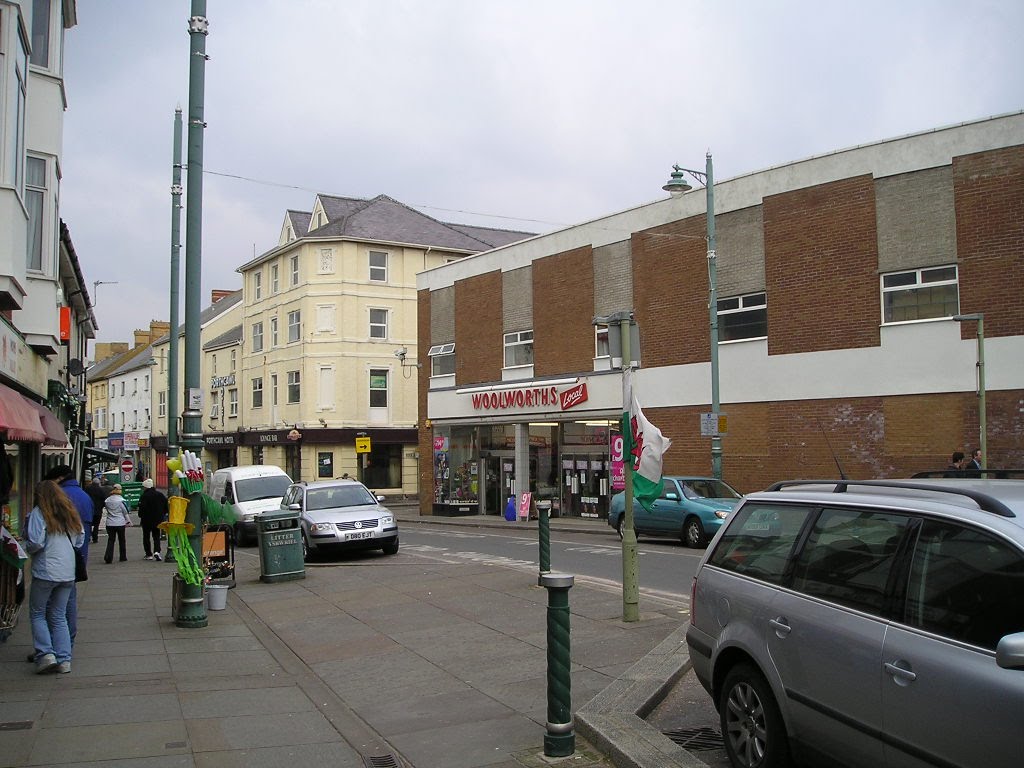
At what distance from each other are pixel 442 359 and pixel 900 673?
3303cm

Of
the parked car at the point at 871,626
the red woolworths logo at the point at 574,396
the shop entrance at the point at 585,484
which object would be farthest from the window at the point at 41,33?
the shop entrance at the point at 585,484

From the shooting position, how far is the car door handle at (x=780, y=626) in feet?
16.3

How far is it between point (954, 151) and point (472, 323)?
716 inches

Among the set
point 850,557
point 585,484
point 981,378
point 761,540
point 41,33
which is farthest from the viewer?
point 585,484

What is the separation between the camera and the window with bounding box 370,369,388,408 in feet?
156

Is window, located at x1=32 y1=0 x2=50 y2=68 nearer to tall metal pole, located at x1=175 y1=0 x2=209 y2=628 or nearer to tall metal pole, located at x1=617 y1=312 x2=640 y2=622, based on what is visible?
tall metal pole, located at x1=175 y1=0 x2=209 y2=628

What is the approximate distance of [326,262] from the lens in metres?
46.4

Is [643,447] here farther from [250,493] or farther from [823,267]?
[250,493]

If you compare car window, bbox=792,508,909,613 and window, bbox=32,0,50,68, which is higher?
window, bbox=32,0,50,68

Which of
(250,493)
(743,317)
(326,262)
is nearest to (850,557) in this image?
(250,493)

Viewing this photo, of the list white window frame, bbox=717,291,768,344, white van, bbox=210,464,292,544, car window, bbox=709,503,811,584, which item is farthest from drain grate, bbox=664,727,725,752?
white window frame, bbox=717,291,768,344

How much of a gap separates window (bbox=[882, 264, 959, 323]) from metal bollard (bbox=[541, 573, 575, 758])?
17.8m

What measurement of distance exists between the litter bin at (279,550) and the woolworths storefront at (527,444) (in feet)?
39.2

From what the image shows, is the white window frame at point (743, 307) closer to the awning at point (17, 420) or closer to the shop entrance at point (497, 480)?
the shop entrance at point (497, 480)
